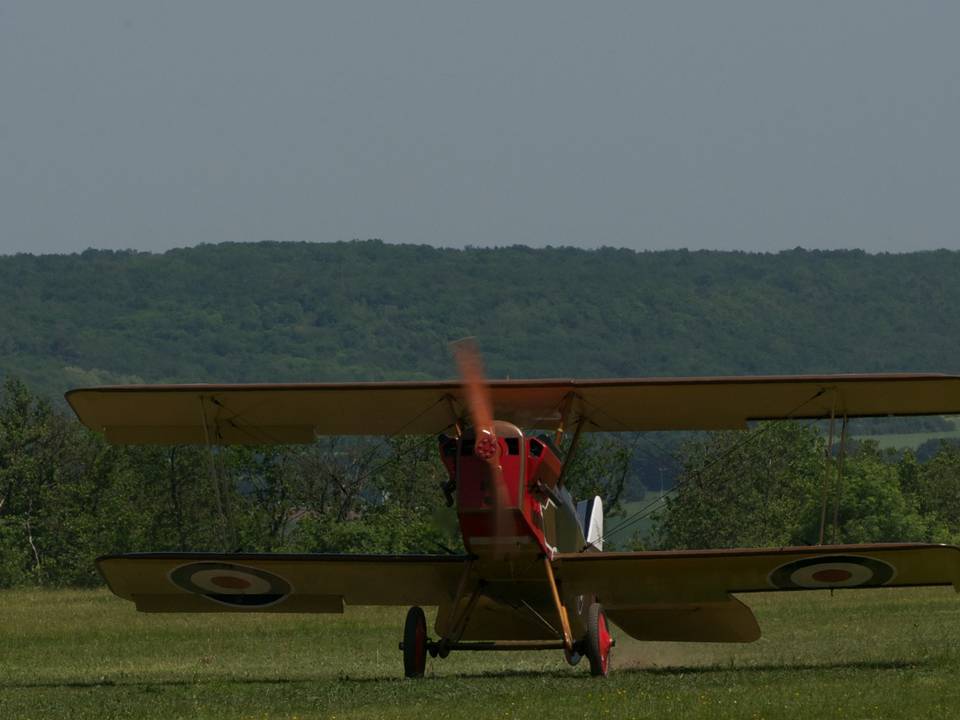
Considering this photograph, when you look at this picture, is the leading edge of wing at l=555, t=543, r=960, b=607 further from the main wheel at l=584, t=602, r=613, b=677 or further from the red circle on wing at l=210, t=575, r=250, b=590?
the red circle on wing at l=210, t=575, r=250, b=590

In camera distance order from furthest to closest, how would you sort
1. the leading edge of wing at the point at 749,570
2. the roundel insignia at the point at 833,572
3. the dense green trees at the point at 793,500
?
the dense green trees at the point at 793,500 < the roundel insignia at the point at 833,572 < the leading edge of wing at the point at 749,570

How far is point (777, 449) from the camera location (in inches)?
2357

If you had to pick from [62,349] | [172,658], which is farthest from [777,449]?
[62,349]

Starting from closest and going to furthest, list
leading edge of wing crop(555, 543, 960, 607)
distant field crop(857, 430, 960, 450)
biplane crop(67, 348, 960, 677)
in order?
biplane crop(67, 348, 960, 677), leading edge of wing crop(555, 543, 960, 607), distant field crop(857, 430, 960, 450)

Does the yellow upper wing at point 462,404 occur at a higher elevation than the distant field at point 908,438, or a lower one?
lower

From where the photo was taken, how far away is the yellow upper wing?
14906 mm

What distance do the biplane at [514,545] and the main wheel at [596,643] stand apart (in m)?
0.02

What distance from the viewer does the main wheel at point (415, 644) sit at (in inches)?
585

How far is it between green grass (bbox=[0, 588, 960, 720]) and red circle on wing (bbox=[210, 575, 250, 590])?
33.6 inches

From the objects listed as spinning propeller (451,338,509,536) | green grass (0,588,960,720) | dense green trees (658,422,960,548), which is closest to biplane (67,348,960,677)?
spinning propeller (451,338,509,536)

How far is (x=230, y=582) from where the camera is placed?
50.9 ft

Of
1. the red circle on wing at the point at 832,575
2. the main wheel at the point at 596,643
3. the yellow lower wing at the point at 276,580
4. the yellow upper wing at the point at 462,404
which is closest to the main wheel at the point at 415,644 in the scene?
the yellow lower wing at the point at 276,580

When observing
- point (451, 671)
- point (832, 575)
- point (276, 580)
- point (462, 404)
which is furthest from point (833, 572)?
point (276, 580)

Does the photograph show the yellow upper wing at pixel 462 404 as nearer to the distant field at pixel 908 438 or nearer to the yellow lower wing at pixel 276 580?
the yellow lower wing at pixel 276 580
